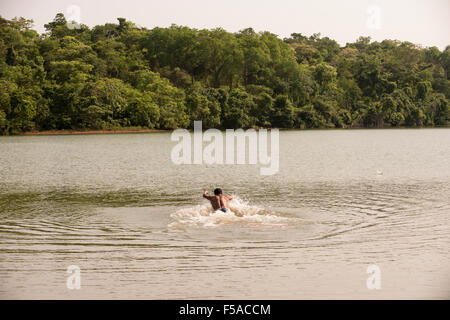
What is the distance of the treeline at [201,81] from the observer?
7162 cm

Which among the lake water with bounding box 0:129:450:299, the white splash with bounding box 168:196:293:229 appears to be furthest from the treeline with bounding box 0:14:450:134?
the white splash with bounding box 168:196:293:229

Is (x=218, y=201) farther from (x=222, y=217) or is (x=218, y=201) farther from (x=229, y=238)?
(x=229, y=238)

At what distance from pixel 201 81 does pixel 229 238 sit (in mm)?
86384

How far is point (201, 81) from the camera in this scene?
96875mm

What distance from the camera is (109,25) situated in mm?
101062

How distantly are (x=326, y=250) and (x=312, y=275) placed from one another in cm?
164

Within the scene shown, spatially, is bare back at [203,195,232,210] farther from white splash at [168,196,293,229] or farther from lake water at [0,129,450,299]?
lake water at [0,129,450,299]

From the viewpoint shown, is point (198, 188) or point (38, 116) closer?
point (198, 188)

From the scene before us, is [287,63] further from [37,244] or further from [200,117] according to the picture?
[37,244]

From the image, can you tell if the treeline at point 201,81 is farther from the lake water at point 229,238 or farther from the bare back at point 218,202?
the bare back at point 218,202

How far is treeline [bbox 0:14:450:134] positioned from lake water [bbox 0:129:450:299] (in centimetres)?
4994

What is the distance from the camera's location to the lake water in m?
8.82

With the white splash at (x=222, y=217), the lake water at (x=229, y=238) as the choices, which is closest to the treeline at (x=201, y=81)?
the lake water at (x=229, y=238)
